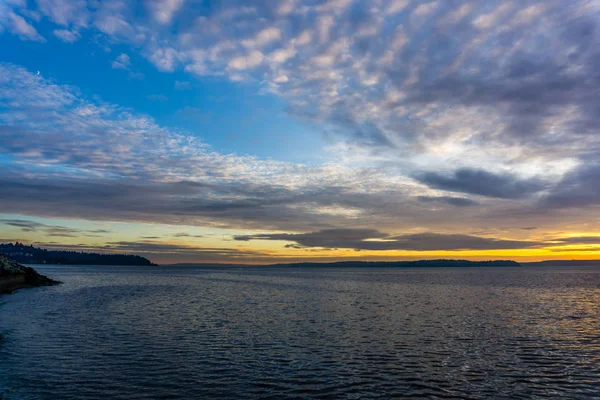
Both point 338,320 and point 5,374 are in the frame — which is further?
point 338,320

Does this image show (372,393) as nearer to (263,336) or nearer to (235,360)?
(235,360)

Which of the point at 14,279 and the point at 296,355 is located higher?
the point at 296,355

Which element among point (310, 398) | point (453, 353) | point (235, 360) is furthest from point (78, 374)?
point (453, 353)

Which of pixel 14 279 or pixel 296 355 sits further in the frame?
pixel 14 279

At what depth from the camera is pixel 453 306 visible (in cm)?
5834

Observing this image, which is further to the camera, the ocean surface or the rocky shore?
the rocky shore

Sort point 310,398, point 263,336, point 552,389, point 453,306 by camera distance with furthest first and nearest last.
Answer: point 453,306 < point 263,336 < point 552,389 < point 310,398

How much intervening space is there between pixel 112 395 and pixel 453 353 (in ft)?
73.3

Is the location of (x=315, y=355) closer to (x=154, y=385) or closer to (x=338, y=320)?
(x=154, y=385)

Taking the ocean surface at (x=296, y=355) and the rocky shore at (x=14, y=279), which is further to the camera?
the rocky shore at (x=14, y=279)

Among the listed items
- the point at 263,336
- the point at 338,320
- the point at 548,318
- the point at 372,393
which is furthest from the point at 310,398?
the point at 548,318

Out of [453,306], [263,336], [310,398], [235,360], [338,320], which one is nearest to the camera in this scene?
[310,398]

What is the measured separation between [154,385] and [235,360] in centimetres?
625

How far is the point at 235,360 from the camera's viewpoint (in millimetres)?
26250
